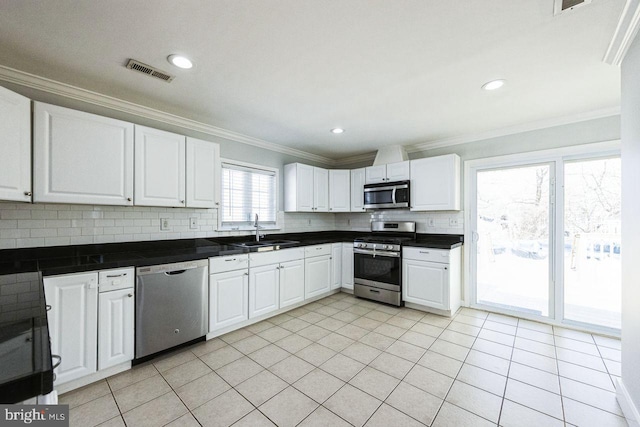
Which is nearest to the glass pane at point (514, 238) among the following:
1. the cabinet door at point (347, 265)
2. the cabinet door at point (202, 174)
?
the cabinet door at point (347, 265)

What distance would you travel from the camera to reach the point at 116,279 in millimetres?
2139

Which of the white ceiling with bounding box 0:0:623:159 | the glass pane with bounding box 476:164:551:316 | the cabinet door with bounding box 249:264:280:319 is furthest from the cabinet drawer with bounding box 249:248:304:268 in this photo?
the glass pane with bounding box 476:164:551:316

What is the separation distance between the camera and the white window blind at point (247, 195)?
12.1 feet

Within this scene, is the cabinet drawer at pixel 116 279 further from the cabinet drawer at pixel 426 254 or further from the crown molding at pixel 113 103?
the cabinet drawer at pixel 426 254

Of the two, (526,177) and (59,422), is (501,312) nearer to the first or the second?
(526,177)

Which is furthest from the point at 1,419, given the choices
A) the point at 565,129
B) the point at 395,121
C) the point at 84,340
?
the point at 565,129

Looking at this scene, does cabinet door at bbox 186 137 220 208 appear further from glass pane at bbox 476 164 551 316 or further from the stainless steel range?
glass pane at bbox 476 164 551 316

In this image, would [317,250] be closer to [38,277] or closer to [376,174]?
[376,174]

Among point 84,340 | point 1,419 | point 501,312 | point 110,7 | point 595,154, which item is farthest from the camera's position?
point 501,312

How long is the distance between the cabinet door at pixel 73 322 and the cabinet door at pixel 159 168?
2.86 feet

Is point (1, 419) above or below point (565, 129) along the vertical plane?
below

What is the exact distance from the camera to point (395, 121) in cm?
329

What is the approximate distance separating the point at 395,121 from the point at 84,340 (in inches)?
143

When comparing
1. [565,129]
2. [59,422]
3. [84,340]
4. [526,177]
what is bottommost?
[84,340]
